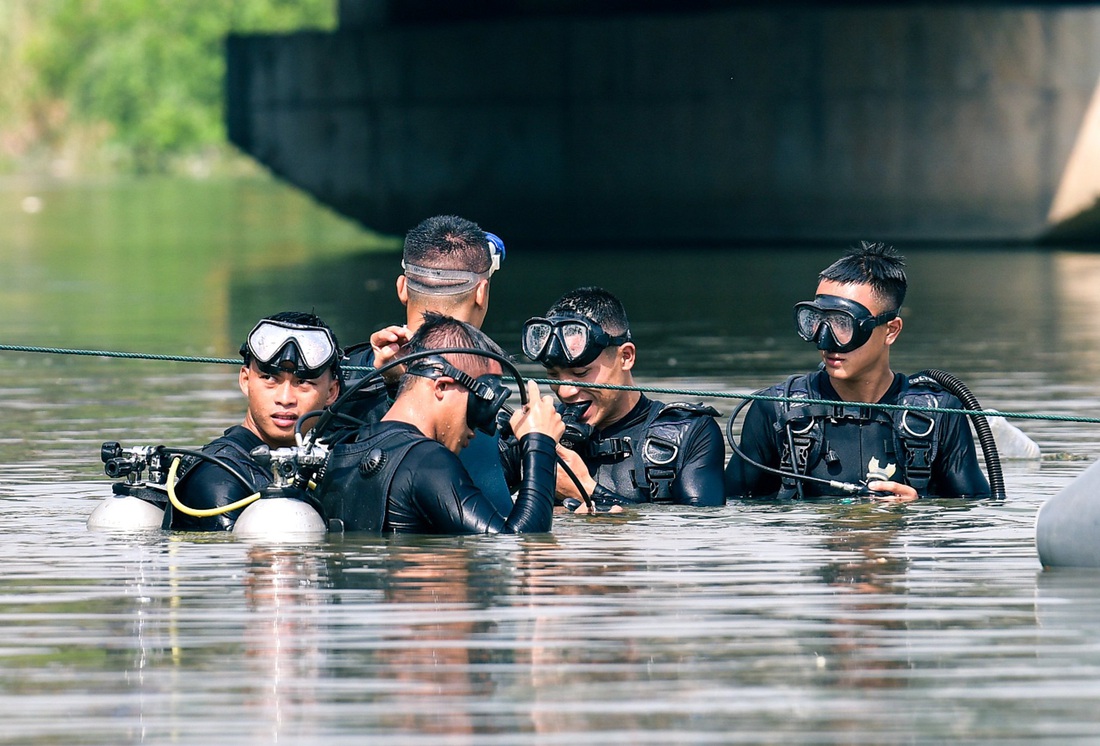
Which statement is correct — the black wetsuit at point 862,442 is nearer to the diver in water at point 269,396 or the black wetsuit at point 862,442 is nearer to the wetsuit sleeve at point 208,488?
the diver in water at point 269,396

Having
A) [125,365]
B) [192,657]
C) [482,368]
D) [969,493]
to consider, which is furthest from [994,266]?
[192,657]

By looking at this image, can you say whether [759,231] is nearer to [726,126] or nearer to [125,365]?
[726,126]

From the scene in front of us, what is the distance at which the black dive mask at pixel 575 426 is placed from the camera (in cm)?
984

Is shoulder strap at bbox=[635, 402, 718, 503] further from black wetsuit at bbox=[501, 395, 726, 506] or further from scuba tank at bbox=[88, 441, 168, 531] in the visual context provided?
scuba tank at bbox=[88, 441, 168, 531]

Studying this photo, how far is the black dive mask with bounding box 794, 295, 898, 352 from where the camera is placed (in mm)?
9703

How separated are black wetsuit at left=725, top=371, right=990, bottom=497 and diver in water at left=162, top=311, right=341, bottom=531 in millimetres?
1992

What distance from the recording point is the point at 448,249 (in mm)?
9594

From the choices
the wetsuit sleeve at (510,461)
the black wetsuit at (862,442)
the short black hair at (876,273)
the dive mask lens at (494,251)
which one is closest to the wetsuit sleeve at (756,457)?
the black wetsuit at (862,442)

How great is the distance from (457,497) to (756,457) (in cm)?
213

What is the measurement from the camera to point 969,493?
9.91 metres

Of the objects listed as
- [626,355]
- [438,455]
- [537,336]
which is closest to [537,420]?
[438,455]

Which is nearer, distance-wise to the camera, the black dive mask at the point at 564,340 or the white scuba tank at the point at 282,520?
the white scuba tank at the point at 282,520

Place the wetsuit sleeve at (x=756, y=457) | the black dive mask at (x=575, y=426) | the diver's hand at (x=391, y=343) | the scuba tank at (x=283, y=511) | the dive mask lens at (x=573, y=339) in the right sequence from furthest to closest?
the wetsuit sleeve at (x=756, y=457) → the black dive mask at (x=575, y=426) → the dive mask lens at (x=573, y=339) → the diver's hand at (x=391, y=343) → the scuba tank at (x=283, y=511)

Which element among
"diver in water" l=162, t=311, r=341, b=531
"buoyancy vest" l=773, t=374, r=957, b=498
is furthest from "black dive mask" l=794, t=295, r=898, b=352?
"diver in water" l=162, t=311, r=341, b=531
